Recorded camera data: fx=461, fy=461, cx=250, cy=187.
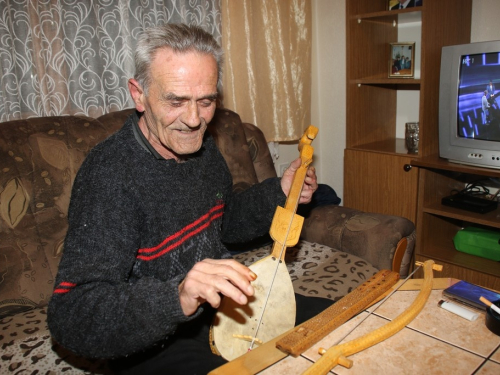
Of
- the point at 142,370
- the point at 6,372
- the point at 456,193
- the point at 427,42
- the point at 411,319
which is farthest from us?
the point at 456,193

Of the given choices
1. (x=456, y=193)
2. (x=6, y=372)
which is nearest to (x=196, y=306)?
(x=6, y=372)

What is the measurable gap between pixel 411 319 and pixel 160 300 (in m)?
0.51

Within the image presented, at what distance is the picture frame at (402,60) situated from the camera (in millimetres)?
2543

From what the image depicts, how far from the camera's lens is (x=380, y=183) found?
8.37 feet

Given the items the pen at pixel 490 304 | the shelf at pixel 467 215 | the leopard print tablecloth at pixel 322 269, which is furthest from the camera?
the shelf at pixel 467 215

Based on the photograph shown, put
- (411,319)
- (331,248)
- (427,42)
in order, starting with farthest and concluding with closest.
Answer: (427,42), (331,248), (411,319)

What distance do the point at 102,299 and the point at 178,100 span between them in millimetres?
504

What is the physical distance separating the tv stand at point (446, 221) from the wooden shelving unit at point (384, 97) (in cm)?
6

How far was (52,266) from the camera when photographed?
63.1 inches

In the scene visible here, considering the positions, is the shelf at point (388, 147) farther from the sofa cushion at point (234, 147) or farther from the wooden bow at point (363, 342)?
the wooden bow at point (363, 342)

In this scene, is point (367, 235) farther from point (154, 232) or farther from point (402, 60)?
point (402, 60)

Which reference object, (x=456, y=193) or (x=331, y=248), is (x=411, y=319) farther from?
(x=456, y=193)

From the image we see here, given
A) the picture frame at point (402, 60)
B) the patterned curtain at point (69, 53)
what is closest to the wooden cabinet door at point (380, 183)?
the picture frame at point (402, 60)

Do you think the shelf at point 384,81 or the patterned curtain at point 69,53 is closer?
the patterned curtain at point 69,53
